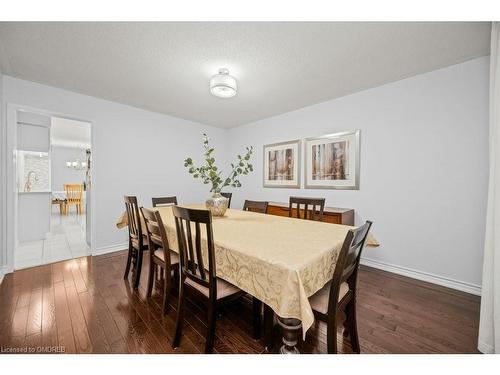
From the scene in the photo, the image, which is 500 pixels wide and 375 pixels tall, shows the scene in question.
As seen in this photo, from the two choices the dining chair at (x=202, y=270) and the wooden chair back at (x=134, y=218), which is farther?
the wooden chair back at (x=134, y=218)

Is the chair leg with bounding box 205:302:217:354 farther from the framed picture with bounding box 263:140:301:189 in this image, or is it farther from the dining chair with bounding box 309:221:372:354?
the framed picture with bounding box 263:140:301:189

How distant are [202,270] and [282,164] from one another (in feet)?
9.17

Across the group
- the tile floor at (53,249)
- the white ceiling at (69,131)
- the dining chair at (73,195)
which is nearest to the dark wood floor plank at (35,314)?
the tile floor at (53,249)

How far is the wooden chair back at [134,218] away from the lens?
1.99 metres

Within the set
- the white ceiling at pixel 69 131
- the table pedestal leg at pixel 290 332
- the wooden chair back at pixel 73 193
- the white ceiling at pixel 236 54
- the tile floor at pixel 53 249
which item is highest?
the white ceiling at pixel 69 131

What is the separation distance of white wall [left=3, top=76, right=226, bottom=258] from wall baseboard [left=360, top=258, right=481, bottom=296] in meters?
3.44

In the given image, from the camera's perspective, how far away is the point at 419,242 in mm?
2350

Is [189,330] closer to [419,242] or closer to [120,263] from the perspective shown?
[120,263]

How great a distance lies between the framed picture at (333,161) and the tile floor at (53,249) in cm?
370

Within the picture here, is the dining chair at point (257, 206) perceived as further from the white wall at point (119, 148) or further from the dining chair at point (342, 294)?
the white wall at point (119, 148)

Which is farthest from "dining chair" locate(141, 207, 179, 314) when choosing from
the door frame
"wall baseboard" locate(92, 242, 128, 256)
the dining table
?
the door frame

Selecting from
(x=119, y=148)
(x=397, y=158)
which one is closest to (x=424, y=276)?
(x=397, y=158)
